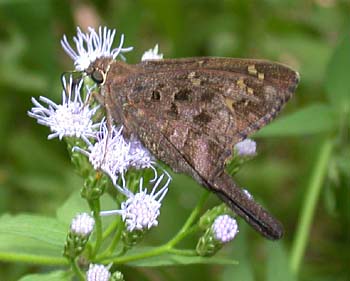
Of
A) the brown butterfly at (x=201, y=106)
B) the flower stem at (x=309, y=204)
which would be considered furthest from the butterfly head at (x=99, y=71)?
the flower stem at (x=309, y=204)

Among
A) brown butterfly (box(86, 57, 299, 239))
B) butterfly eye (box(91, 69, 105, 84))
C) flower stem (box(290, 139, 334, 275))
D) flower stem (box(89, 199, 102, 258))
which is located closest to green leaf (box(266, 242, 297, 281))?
flower stem (box(290, 139, 334, 275))

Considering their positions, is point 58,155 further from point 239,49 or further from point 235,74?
point 235,74

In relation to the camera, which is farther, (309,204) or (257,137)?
(257,137)

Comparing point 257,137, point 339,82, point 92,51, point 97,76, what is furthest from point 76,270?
point 339,82

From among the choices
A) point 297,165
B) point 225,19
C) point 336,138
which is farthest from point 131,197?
point 225,19

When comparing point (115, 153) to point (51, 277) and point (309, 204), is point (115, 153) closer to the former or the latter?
point (51, 277)
